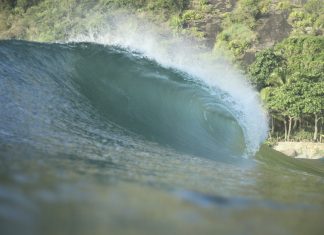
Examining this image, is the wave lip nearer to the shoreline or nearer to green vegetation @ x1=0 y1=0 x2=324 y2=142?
the shoreline

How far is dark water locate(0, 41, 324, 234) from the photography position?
4.08m

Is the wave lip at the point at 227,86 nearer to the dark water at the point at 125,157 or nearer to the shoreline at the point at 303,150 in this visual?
the dark water at the point at 125,157

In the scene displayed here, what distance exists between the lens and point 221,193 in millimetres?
5586

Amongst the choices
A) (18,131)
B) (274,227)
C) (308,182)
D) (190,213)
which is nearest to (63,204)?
(190,213)

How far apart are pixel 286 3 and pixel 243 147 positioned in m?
66.1

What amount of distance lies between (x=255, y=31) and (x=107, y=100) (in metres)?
58.9

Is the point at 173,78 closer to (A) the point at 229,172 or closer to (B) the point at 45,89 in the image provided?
(B) the point at 45,89

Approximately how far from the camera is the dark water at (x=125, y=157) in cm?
408

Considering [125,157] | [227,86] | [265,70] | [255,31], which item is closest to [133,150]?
[125,157]

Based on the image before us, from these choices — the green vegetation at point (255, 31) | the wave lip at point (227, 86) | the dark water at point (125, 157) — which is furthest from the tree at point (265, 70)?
the dark water at point (125, 157)

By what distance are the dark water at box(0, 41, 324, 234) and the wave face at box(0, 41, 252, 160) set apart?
0.12ft

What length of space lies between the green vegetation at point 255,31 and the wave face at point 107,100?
2534 centimetres

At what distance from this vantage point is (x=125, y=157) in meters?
7.13

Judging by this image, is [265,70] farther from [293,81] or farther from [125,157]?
[125,157]
